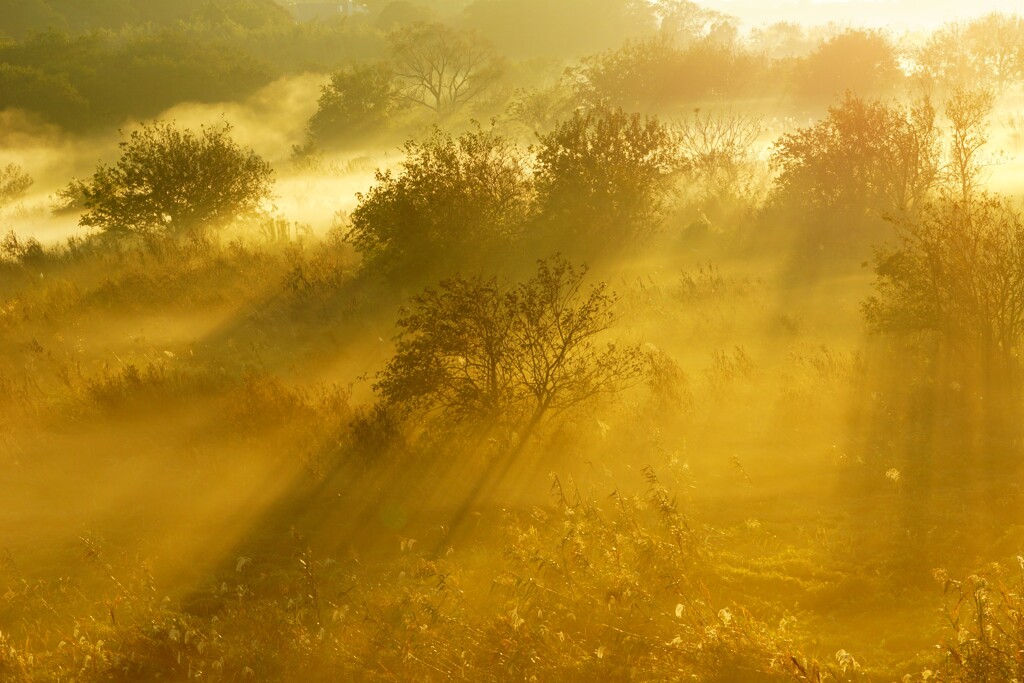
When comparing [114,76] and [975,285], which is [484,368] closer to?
[975,285]

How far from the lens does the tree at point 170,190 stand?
18859 mm

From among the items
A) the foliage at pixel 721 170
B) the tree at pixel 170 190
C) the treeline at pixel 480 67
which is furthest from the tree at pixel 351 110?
the tree at pixel 170 190

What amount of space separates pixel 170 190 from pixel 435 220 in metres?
A: 7.09

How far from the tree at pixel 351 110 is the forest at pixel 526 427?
2287 centimetres

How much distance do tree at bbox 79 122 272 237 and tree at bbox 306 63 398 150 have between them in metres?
24.5

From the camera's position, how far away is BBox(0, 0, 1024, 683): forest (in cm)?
555

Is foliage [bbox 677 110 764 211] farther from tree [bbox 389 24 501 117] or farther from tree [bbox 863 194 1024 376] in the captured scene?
tree [bbox 389 24 501 117]

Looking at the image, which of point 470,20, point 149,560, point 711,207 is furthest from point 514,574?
point 470,20

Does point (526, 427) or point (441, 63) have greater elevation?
point (441, 63)

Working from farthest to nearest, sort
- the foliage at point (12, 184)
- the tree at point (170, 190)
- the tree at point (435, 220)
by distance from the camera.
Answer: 1. the foliage at point (12, 184)
2. the tree at point (170, 190)
3. the tree at point (435, 220)

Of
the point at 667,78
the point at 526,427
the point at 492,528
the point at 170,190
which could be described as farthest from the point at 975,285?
the point at 667,78

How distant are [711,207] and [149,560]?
18.9 meters

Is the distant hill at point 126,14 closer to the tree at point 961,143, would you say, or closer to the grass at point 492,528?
the tree at point 961,143

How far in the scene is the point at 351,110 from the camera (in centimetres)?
4353
